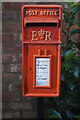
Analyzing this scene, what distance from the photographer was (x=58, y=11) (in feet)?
2.97

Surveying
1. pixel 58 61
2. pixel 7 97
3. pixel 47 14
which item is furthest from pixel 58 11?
pixel 7 97

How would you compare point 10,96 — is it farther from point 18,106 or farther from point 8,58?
point 8,58

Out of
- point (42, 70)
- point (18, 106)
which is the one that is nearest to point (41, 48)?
point (42, 70)

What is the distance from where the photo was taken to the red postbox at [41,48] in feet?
2.94

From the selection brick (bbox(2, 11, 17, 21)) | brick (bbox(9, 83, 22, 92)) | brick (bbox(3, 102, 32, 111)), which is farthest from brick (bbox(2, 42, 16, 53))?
brick (bbox(3, 102, 32, 111))

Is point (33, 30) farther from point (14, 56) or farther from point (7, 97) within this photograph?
point (7, 97)

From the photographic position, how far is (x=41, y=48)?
3.02 ft

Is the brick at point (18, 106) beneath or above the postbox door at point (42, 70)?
beneath

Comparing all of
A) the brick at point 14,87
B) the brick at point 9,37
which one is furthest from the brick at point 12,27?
the brick at point 14,87

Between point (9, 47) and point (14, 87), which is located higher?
point (9, 47)

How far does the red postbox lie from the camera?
90 centimetres

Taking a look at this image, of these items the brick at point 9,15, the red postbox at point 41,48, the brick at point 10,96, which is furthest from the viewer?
the brick at point 10,96

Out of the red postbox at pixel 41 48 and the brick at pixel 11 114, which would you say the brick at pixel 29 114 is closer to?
the brick at pixel 11 114

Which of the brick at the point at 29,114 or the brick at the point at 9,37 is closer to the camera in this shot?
the brick at the point at 9,37
